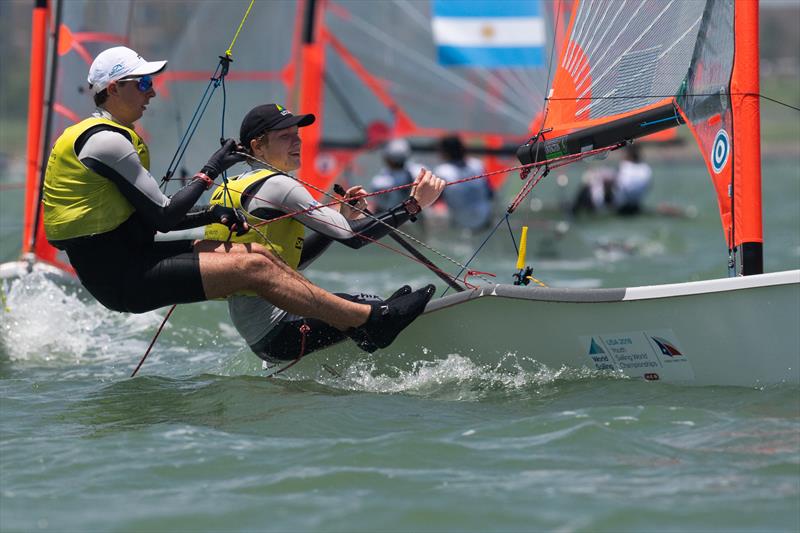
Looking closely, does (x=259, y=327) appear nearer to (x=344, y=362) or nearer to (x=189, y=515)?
(x=344, y=362)

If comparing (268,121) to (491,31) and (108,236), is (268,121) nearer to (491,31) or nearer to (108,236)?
(108,236)

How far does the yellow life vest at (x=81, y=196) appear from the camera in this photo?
13.0 ft

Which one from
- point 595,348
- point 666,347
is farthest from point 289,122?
point 666,347

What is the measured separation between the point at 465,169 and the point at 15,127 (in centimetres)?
1906

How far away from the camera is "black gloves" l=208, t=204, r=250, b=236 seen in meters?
4.00

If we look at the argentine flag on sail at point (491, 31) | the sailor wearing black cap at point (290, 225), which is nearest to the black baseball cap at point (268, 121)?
the sailor wearing black cap at point (290, 225)

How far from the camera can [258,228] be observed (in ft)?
13.7

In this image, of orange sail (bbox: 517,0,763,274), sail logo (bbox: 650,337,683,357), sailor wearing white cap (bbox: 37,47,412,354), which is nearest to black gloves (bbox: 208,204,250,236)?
sailor wearing white cap (bbox: 37,47,412,354)

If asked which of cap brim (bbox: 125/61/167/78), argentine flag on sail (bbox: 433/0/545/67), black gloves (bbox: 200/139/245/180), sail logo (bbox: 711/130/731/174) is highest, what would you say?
argentine flag on sail (bbox: 433/0/545/67)

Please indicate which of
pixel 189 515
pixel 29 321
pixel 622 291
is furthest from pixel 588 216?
pixel 189 515

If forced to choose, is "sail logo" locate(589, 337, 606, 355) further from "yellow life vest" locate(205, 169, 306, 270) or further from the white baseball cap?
the white baseball cap

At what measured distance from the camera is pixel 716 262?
10164 millimetres

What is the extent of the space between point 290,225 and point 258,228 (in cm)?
13

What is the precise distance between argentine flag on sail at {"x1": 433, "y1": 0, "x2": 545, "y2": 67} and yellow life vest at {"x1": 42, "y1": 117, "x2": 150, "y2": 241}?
7983mm
